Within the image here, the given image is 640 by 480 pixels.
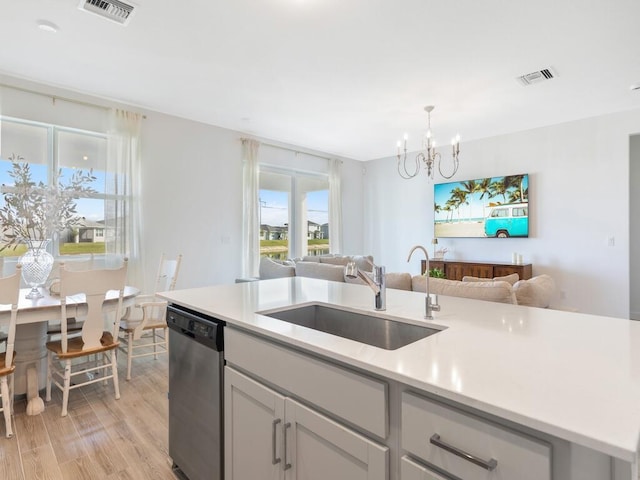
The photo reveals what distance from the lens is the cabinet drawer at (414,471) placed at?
839 mm

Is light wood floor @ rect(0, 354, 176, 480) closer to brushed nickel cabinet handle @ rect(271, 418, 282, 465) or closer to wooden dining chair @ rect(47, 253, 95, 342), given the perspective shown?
wooden dining chair @ rect(47, 253, 95, 342)

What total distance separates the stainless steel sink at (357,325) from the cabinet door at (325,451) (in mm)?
505

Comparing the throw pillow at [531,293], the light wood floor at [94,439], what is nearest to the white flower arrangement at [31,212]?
the light wood floor at [94,439]

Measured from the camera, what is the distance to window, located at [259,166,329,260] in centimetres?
576

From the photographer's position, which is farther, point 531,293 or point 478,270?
point 478,270

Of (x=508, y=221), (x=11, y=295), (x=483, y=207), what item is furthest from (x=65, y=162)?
(x=508, y=221)

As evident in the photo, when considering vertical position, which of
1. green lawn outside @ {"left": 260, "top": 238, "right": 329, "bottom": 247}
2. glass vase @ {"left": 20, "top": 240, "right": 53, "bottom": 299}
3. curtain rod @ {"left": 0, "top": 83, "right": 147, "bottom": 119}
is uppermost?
curtain rod @ {"left": 0, "top": 83, "right": 147, "bottom": 119}

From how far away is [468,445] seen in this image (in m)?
0.78

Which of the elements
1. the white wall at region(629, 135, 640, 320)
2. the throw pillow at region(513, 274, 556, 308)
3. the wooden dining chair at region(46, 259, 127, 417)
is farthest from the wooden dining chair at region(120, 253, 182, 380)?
the white wall at region(629, 135, 640, 320)

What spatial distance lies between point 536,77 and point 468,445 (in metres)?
3.79

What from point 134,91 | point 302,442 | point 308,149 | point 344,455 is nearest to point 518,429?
point 344,455

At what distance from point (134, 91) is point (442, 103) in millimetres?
3448

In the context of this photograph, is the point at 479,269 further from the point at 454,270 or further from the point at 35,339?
the point at 35,339

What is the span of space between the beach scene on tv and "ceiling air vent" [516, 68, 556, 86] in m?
1.99
